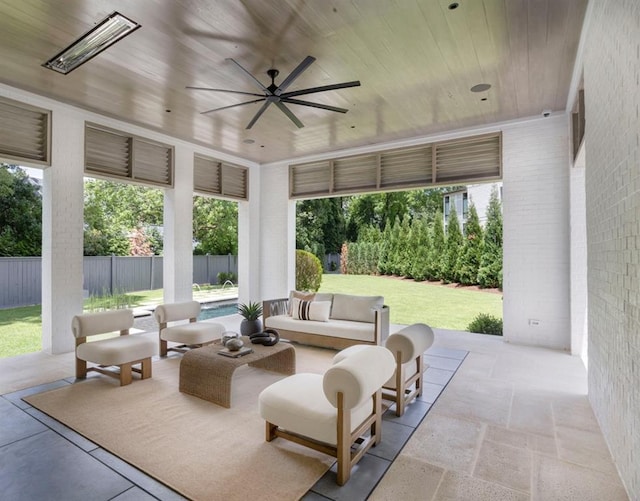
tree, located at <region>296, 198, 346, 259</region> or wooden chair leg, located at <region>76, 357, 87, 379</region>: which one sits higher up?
tree, located at <region>296, 198, 346, 259</region>

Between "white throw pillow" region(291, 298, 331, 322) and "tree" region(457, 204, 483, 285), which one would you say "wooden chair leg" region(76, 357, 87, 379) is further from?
"tree" region(457, 204, 483, 285)

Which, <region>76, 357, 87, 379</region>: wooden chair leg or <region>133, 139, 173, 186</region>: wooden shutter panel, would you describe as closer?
<region>76, 357, 87, 379</region>: wooden chair leg

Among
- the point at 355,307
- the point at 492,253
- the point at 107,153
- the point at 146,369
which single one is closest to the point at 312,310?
the point at 355,307

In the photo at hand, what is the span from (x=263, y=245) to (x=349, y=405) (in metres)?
6.41

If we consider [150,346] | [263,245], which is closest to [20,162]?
[150,346]

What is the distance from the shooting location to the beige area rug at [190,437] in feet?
7.14

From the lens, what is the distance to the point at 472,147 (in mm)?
5949

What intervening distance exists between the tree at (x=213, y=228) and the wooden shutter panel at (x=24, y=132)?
947 cm

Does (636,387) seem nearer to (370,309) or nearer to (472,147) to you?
(370,309)

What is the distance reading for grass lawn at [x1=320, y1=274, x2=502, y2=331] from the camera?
8.66 metres

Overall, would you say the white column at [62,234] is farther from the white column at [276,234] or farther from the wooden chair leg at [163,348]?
the white column at [276,234]

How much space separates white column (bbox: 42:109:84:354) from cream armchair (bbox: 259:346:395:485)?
12.9ft

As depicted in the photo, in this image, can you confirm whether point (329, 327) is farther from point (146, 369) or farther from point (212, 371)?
point (146, 369)

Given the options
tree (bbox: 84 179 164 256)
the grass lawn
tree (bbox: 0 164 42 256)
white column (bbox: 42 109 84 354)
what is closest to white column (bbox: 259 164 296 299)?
the grass lawn
